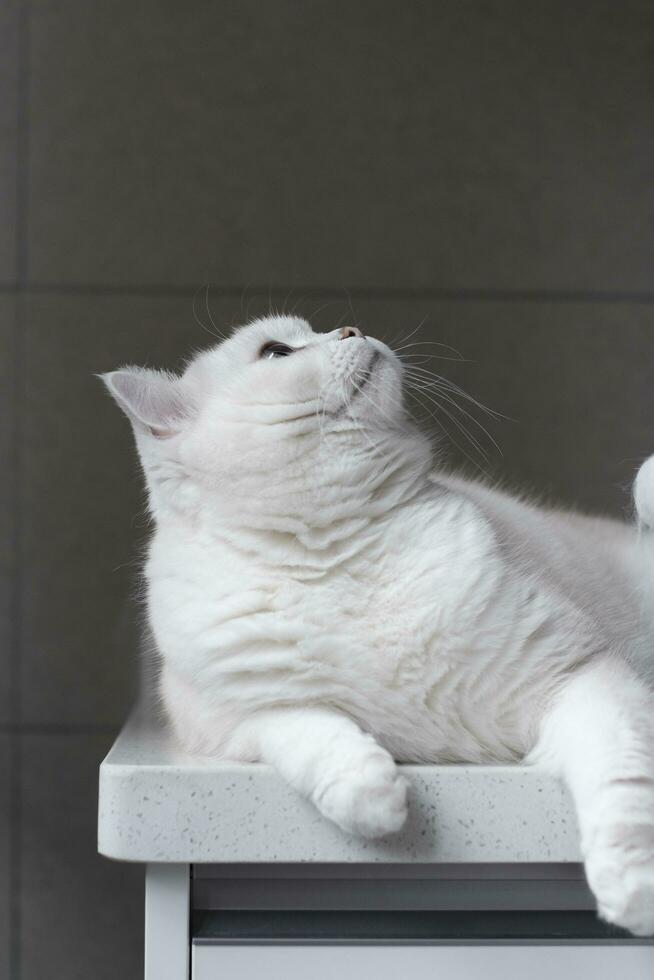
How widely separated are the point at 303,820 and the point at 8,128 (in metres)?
2.00

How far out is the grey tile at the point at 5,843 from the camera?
90.4 inches

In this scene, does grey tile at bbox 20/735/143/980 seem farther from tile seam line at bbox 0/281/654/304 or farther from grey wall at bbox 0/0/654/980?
tile seam line at bbox 0/281/654/304

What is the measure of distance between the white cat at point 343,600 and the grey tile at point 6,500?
1.34 metres

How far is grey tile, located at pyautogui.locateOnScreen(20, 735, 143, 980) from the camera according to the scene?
2.30 m

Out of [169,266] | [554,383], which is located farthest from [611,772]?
[169,266]

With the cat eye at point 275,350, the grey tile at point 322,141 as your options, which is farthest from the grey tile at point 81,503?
the cat eye at point 275,350

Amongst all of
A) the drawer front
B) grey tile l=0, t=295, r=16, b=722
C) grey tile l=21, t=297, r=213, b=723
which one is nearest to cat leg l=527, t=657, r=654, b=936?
the drawer front

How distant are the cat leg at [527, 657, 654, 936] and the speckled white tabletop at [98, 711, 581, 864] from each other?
0.04 metres

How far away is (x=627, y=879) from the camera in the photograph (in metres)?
0.68

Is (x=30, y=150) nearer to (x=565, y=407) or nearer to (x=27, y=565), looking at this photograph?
(x=27, y=565)

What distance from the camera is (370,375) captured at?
39.4 inches

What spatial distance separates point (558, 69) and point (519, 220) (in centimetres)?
36

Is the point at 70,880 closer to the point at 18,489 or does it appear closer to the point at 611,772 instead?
the point at 18,489

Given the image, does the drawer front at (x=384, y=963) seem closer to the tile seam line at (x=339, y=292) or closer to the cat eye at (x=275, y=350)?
the cat eye at (x=275, y=350)
